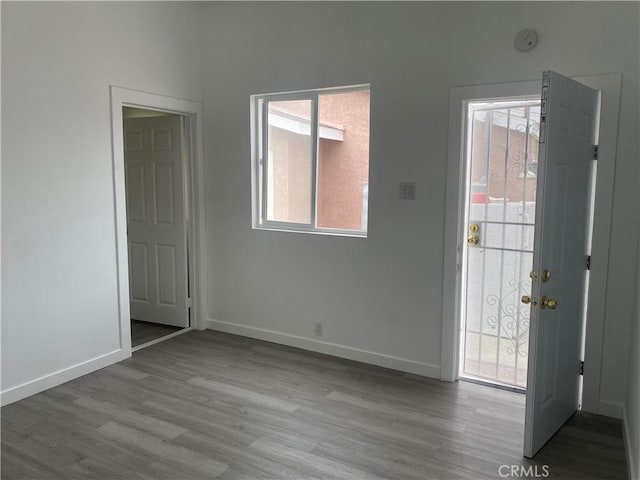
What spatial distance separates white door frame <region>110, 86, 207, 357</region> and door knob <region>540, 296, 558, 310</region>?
9.70 ft

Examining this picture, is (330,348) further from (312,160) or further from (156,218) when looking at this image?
(156,218)

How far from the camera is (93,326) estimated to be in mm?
3680

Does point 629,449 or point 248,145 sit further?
point 248,145

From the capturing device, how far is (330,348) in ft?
13.3

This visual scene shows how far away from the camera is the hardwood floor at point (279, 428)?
2.49 metres

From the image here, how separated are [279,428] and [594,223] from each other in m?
2.22

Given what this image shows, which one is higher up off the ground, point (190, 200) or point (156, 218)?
point (190, 200)

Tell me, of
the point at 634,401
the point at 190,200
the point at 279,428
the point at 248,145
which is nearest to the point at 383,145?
the point at 248,145

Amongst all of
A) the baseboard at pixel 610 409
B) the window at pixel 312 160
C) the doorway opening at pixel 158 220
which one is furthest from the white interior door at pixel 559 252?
the doorway opening at pixel 158 220

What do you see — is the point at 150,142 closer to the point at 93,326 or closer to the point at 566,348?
the point at 93,326

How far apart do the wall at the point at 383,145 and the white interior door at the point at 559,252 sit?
200 millimetres

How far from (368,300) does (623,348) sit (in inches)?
66.5

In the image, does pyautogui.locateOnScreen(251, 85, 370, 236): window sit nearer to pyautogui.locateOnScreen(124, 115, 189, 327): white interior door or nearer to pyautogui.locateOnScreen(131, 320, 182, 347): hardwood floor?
pyautogui.locateOnScreen(124, 115, 189, 327): white interior door

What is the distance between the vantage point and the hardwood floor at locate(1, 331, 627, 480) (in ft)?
8.16
